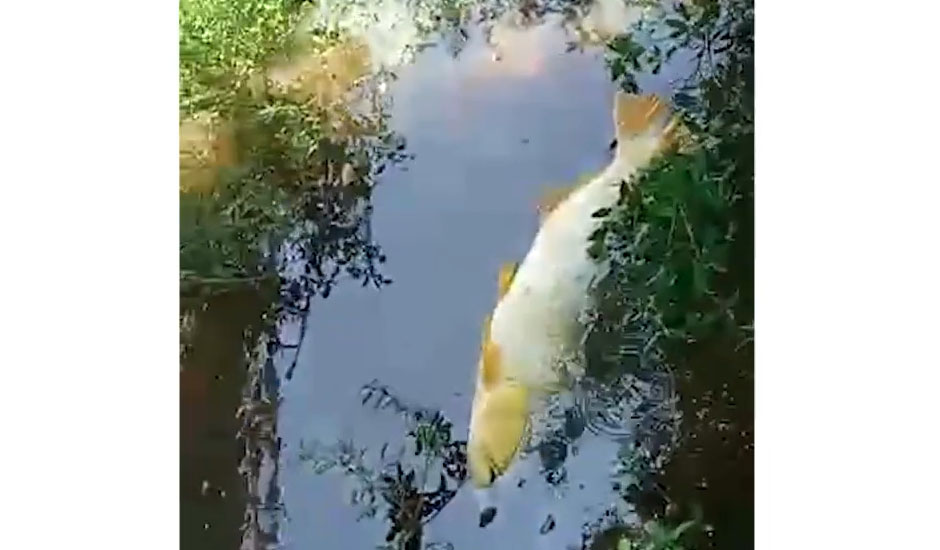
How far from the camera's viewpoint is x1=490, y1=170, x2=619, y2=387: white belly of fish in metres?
1.13

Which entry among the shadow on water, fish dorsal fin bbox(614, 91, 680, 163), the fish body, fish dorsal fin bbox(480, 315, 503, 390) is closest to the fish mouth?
the fish body

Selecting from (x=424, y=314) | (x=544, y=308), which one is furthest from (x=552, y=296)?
(x=424, y=314)

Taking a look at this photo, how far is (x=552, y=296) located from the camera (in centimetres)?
113

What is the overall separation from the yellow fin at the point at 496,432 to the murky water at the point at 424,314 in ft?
0.06

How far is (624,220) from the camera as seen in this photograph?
3.72 ft

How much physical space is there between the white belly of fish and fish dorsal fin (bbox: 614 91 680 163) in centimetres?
4

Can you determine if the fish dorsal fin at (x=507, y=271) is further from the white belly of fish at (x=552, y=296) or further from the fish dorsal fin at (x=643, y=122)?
the fish dorsal fin at (x=643, y=122)

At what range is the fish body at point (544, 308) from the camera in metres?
1.13

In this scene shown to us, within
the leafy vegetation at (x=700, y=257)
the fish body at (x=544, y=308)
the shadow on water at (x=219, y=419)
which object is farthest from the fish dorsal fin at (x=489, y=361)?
the shadow on water at (x=219, y=419)

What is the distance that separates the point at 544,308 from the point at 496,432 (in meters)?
0.13
